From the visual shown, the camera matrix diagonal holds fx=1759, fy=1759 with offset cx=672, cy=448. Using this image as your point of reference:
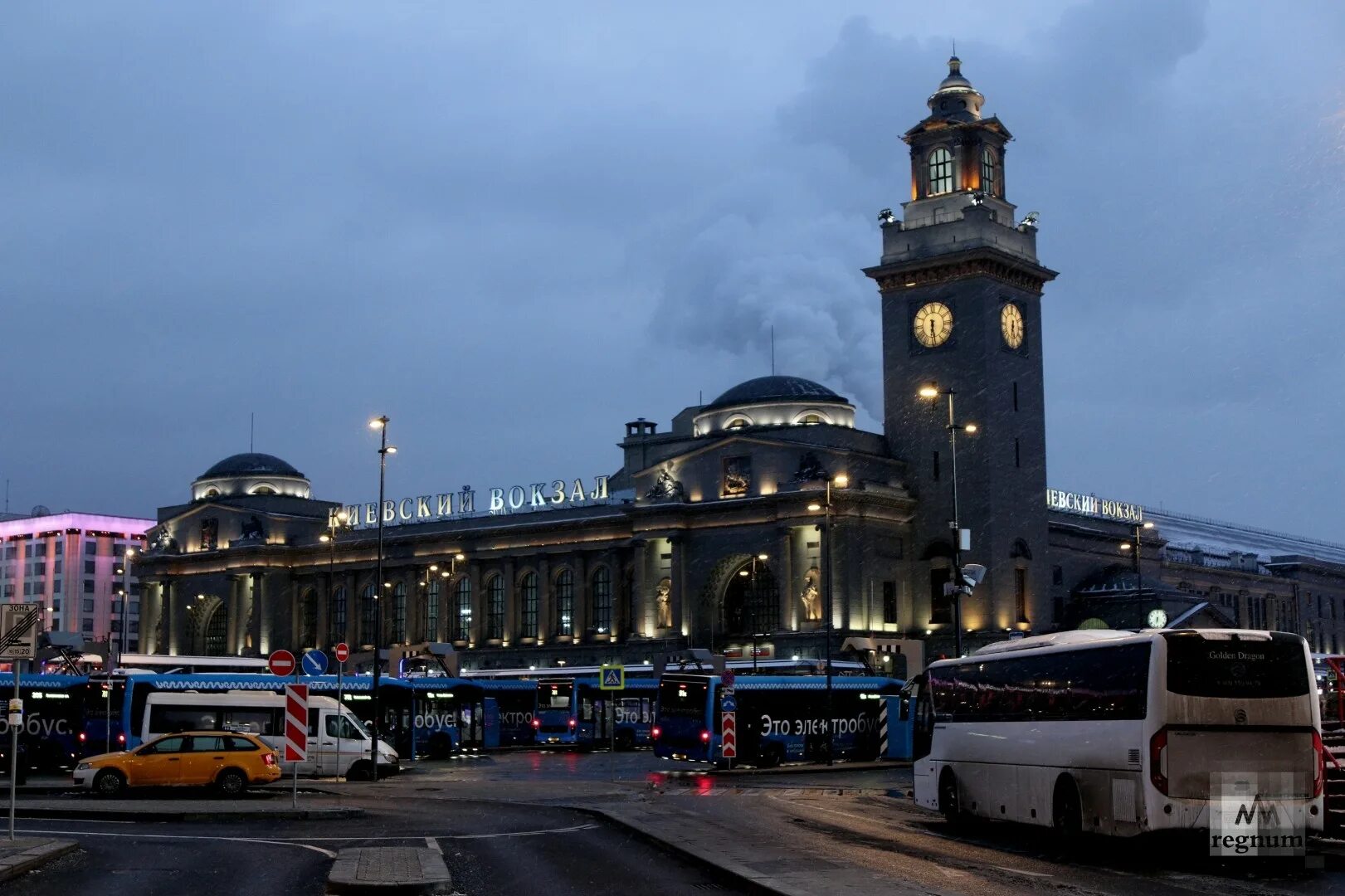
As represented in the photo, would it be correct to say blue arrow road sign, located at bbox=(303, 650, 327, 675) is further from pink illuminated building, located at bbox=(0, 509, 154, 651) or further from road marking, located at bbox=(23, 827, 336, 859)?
pink illuminated building, located at bbox=(0, 509, 154, 651)

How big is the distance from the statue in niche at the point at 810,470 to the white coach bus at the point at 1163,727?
253 feet

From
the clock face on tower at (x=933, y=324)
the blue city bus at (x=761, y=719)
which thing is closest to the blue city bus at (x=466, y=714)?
the blue city bus at (x=761, y=719)

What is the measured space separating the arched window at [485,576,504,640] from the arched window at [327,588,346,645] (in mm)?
13645

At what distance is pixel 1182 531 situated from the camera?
552ft

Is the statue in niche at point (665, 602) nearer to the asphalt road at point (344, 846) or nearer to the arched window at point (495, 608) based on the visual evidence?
the arched window at point (495, 608)

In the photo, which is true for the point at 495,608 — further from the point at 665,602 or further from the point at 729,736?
the point at 729,736

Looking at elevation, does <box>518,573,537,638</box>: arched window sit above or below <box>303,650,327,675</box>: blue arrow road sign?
above

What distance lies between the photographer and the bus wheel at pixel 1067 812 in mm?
27078

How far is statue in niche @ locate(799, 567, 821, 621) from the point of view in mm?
105375

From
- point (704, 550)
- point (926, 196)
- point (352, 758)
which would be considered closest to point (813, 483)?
point (704, 550)

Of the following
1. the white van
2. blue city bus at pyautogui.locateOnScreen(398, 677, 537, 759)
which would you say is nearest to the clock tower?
blue city bus at pyautogui.locateOnScreen(398, 677, 537, 759)

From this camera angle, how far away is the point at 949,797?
109 ft

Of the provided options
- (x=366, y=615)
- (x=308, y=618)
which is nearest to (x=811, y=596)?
(x=366, y=615)

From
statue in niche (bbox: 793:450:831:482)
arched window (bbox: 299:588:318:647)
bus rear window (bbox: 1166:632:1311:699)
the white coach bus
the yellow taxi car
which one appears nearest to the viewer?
the white coach bus
